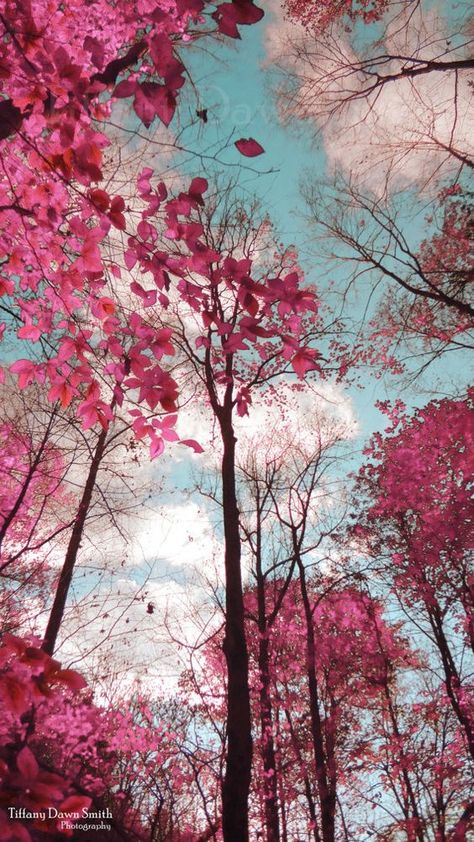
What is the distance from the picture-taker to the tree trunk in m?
3.98

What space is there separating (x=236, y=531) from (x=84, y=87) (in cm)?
505

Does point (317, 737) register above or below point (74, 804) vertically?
below

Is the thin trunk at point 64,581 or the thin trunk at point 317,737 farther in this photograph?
the thin trunk at point 317,737

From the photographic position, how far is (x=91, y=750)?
1648 centimetres

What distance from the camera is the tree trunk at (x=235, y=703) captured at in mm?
3980

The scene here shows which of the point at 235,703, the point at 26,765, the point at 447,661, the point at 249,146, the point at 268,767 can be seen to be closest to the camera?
the point at 26,765

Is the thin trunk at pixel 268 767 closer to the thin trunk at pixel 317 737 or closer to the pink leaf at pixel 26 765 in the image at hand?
the thin trunk at pixel 317 737

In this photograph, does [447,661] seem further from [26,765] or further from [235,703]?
[26,765]

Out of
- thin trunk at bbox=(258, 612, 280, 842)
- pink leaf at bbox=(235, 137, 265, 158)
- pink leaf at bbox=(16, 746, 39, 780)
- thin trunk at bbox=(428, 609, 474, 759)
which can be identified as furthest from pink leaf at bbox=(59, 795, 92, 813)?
thin trunk at bbox=(428, 609, 474, 759)

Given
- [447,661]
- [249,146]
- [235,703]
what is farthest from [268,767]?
[249,146]

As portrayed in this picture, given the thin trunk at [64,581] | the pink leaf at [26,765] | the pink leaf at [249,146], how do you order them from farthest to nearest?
the thin trunk at [64,581] → the pink leaf at [249,146] → the pink leaf at [26,765]

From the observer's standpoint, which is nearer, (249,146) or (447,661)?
(249,146)

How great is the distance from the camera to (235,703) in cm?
446

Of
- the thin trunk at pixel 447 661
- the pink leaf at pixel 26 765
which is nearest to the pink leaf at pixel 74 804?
the pink leaf at pixel 26 765
